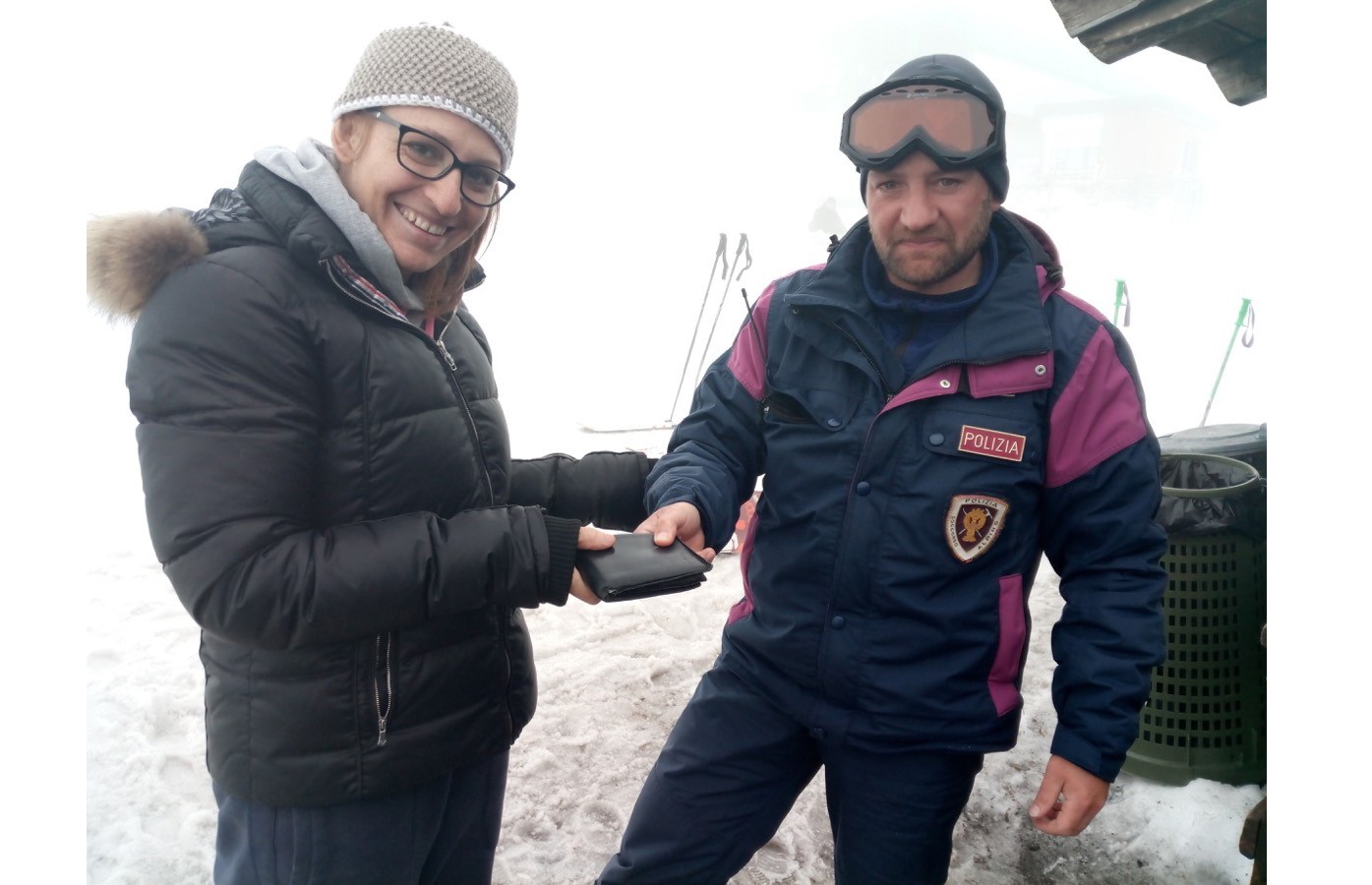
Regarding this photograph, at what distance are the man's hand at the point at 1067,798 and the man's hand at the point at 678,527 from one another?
2.74 ft

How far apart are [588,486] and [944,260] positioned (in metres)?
0.97

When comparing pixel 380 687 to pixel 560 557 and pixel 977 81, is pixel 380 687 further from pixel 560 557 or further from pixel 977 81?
pixel 977 81

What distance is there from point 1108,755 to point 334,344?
5.39ft

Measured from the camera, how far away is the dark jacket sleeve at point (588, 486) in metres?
1.81

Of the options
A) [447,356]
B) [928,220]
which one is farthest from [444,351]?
[928,220]

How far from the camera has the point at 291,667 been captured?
1265mm

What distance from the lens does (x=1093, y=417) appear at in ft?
5.09

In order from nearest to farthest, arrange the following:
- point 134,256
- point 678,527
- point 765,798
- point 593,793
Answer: point 134,256 → point 678,527 → point 765,798 → point 593,793

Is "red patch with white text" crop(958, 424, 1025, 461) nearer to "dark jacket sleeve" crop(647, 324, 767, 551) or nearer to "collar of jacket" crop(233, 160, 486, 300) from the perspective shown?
"dark jacket sleeve" crop(647, 324, 767, 551)

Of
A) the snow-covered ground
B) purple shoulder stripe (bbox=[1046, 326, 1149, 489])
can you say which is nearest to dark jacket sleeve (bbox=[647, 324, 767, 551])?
purple shoulder stripe (bbox=[1046, 326, 1149, 489])

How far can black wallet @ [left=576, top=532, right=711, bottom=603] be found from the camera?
1.35 m

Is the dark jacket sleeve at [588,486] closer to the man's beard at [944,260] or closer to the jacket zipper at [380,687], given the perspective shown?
the jacket zipper at [380,687]

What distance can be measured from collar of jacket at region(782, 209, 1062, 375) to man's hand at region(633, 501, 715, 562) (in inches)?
21.0

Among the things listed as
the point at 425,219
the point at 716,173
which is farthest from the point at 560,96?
the point at 425,219
